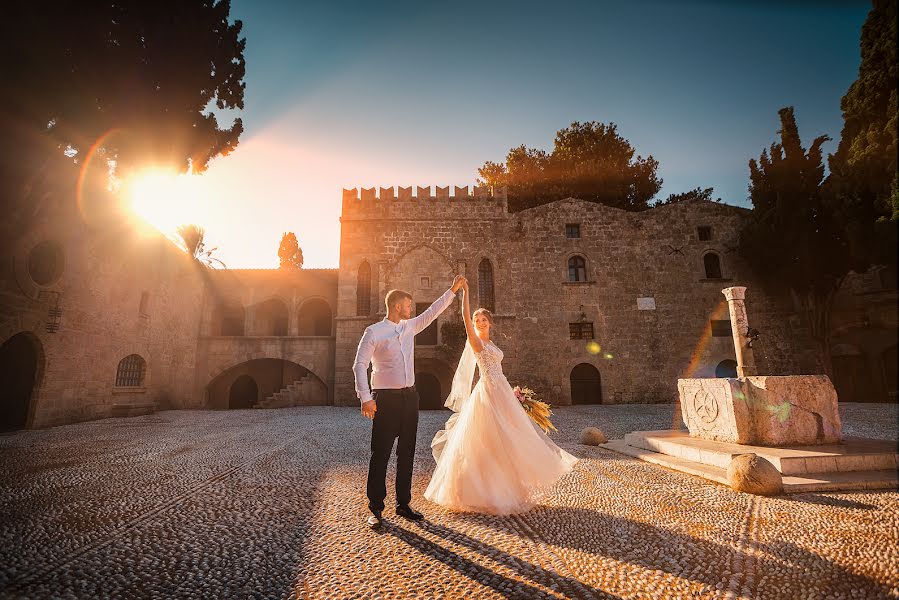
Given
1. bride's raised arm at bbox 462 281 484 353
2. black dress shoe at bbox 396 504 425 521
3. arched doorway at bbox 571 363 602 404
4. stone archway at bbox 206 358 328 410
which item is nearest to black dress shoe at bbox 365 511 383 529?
black dress shoe at bbox 396 504 425 521

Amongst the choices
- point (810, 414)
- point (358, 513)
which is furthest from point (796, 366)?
point (358, 513)

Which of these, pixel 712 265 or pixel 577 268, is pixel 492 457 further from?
pixel 712 265

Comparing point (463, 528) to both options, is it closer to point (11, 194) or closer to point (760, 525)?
point (760, 525)

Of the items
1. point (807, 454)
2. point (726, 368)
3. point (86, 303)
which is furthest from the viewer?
point (726, 368)

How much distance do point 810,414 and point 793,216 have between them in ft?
47.5

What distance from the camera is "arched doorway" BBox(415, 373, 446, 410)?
1736 cm

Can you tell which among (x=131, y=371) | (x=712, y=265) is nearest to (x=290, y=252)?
(x=131, y=371)

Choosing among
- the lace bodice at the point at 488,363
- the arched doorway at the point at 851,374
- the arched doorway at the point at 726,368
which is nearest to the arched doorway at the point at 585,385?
the arched doorway at the point at 726,368

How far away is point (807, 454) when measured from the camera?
15.1 feet

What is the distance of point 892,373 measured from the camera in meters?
15.4

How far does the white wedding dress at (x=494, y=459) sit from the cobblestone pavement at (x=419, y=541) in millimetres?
147

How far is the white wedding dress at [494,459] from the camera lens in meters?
3.41

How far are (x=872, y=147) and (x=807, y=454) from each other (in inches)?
486

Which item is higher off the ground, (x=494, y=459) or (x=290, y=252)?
(x=290, y=252)
